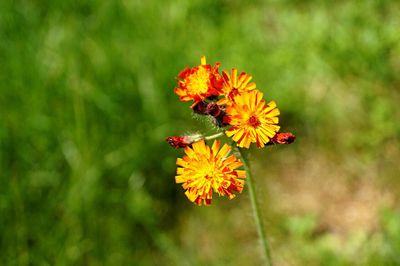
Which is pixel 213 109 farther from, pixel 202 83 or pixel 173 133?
pixel 173 133

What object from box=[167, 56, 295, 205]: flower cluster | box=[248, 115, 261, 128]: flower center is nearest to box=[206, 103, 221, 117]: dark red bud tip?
box=[167, 56, 295, 205]: flower cluster

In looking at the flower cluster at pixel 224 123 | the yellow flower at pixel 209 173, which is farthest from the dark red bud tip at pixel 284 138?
the yellow flower at pixel 209 173

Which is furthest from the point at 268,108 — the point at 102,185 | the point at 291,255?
the point at 102,185

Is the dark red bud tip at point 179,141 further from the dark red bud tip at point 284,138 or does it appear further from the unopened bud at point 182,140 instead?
the dark red bud tip at point 284,138

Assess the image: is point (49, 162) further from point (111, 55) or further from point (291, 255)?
point (291, 255)

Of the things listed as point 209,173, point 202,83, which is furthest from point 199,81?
point 209,173

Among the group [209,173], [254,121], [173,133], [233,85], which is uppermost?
[173,133]
